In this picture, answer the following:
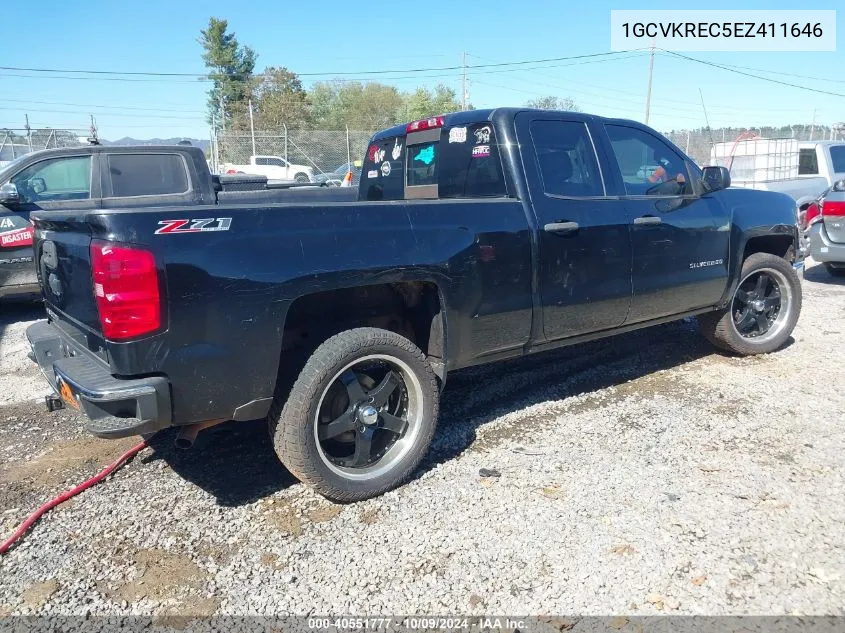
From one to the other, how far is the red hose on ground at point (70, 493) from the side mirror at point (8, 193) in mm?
→ 3975

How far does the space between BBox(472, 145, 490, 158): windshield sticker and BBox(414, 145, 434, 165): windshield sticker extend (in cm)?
45

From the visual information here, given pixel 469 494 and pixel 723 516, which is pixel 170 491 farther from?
pixel 723 516

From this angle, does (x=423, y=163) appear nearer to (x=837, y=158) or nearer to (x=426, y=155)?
(x=426, y=155)

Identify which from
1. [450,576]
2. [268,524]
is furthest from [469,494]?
[268,524]

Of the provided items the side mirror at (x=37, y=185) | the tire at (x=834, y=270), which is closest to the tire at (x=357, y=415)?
the side mirror at (x=37, y=185)

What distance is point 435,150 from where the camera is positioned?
435 cm

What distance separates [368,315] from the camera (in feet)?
11.8

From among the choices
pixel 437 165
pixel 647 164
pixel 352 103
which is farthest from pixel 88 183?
pixel 352 103

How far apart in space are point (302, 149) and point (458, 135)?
24424 millimetres

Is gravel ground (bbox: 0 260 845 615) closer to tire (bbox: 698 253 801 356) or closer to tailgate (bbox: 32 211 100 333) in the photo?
tire (bbox: 698 253 801 356)

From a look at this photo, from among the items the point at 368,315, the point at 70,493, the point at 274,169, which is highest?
the point at 274,169

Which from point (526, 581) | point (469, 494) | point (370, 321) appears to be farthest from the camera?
point (370, 321)

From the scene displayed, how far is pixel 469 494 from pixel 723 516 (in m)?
1.21

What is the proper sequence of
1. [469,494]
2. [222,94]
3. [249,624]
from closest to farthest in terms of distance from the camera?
[249,624] → [469,494] → [222,94]
